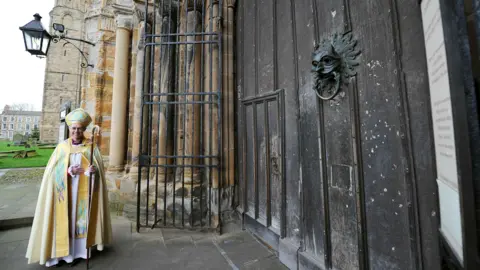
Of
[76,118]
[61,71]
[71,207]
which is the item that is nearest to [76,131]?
[76,118]

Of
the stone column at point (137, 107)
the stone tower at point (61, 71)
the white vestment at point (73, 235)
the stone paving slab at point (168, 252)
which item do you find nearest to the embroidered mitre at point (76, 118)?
the white vestment at point (73, 235)

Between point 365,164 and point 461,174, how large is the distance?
88cm

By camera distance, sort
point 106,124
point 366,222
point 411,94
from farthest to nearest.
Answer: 1. point 106,124
2. point 366,222
3. point 411,94

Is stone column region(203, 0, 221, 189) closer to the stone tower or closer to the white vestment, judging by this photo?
the white vestment

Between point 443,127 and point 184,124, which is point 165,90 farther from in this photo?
point 443,127

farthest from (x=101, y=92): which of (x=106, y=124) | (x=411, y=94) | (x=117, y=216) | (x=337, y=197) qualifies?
(x=411, y=94)

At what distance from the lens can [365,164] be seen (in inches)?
58.1

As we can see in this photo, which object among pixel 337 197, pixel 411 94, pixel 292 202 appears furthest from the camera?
pixel 292 202

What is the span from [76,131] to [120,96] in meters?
1.96

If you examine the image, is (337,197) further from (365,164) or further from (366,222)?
(365,164)

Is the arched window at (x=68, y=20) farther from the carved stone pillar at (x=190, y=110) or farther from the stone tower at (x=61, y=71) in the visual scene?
the carved stone pillar at (x=190, y=110)

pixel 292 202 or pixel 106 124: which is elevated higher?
pixel 106 124

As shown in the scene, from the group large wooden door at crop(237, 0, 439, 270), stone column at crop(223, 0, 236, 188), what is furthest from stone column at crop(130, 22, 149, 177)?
large wooden door at crop(237, 0, 439, 270)

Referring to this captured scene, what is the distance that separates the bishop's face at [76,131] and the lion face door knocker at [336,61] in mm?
2697
